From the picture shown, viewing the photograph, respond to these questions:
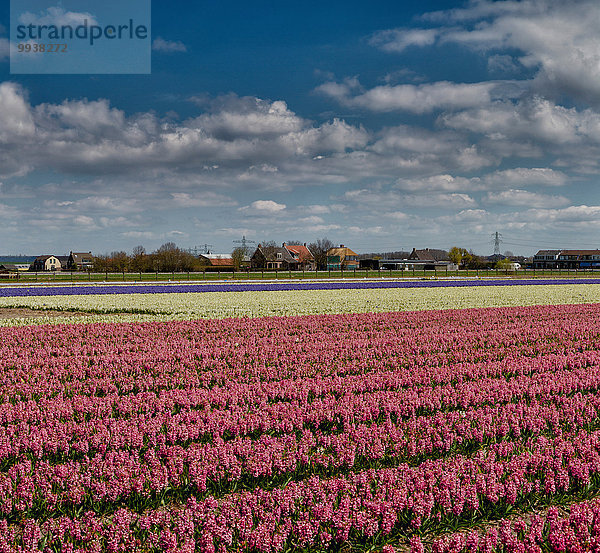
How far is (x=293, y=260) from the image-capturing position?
489ft

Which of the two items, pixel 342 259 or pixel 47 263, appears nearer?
pixel 342 259

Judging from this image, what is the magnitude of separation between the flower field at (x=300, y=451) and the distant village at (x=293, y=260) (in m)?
86.6

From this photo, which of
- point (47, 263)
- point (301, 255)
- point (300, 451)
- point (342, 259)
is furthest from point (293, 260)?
point (300, 451)

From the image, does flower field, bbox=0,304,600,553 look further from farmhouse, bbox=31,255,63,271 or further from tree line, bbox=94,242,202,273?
farmhouse, bbox=31,255,63,271

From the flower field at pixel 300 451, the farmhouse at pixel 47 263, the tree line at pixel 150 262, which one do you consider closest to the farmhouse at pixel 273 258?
the tree line at pixel 150 262

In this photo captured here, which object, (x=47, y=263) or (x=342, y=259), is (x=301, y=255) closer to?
(x=342, y=259)

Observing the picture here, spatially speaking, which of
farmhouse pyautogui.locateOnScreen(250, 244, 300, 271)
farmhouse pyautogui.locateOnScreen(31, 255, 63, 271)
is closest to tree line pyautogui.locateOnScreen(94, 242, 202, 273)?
farmhouse pyautogui.locateOnScreen(250, 244, 300, 271)

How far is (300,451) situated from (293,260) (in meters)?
143

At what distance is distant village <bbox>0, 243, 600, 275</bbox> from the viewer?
11256 cm

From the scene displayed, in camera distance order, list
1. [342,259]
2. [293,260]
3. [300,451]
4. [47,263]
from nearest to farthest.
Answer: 1. [300,451]
2. [293,260]
3. [342,259]
4. [47,263]

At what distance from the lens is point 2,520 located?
4812 millimetres

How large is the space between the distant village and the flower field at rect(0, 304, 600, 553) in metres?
86.6

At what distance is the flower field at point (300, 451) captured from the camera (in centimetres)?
476

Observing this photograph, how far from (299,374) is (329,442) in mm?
4491
